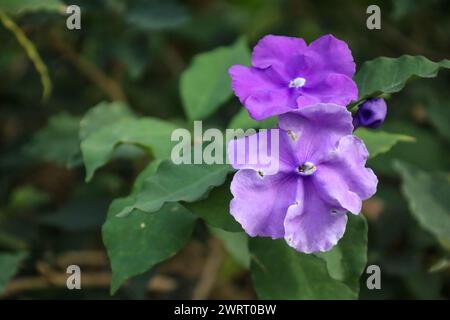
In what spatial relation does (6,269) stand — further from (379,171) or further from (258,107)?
(379,171)

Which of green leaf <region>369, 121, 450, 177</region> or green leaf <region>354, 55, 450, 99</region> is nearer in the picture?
green leaf <region>354, 55, 450, 99</region>

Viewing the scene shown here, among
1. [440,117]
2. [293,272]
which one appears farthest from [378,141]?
[440,117]

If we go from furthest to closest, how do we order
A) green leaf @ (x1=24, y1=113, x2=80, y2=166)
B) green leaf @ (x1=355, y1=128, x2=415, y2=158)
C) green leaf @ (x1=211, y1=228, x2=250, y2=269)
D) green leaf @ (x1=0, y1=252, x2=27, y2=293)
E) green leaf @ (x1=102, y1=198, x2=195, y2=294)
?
green leaf @ (x1=24, y1=113, x2=80, y2=166), green leaf @ (x1=211, y1=228, x2=250, y2=269), green leaf @ (x1=0, y1=252, x2=27, y2=293), green leaf @ (x1=355, y1=128, x2=415, y2=158), green leaf @ (x1=102, y1=198, x2=195, y2=294)

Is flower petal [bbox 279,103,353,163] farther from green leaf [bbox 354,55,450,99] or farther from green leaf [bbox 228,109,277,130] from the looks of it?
green leaf [bbox 228,109,277,130]

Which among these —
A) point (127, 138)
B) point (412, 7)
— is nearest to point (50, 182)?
point (127, 138)

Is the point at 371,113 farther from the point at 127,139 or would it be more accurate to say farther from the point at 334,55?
the point at 127,139

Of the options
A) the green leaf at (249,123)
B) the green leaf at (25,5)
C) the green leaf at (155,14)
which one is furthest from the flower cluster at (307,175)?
the green leaf at (155,14)

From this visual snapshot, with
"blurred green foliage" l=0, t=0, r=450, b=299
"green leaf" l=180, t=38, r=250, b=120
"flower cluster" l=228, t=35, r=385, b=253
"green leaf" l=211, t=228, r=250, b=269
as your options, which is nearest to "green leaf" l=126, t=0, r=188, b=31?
"blurred green foliage" l=0, t=0, r=450, b=299
